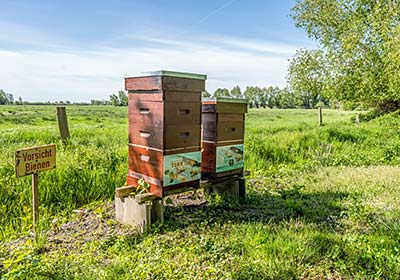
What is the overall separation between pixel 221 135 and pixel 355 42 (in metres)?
A: 12.3

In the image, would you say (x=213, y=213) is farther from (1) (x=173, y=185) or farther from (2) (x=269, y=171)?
(2) (x=269, y=171)

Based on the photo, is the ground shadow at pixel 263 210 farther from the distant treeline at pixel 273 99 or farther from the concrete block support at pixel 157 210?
the distant treeline at pixel 273 99

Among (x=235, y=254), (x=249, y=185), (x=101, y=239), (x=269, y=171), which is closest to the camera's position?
(x=235, y=254)

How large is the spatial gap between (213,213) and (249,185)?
5.57ft

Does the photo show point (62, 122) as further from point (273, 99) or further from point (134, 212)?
point (273, 99)

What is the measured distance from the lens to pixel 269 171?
6887mm

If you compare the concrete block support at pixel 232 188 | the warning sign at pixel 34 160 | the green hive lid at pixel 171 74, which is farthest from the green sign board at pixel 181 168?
the warning sign at pixel 34 160

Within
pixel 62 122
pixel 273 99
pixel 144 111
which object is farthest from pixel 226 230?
pixel 273 99

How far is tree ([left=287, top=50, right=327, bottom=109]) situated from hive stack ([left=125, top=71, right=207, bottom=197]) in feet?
48.4

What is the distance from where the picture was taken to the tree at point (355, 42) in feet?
40.3

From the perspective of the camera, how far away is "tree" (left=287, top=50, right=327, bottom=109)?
16953mm

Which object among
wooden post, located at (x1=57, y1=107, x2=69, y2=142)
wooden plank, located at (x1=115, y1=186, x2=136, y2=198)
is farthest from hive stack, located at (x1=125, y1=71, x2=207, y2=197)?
wooden post, located at (x1=57, y1=107, x2=69, y2=142)

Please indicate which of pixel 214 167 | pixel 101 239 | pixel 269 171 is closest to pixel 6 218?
pixel 101 239

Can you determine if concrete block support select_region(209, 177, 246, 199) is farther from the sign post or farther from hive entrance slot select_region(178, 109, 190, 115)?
the sign post
